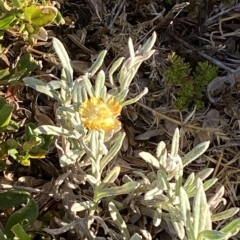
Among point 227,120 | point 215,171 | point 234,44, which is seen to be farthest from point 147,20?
point 215,171

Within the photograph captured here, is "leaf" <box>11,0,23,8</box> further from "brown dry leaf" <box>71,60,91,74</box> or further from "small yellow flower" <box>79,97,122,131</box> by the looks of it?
"small yellow flower" <box>79,97,122,131</box>

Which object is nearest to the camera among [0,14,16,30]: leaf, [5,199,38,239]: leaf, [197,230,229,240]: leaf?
[197,230,229,240]: leaf

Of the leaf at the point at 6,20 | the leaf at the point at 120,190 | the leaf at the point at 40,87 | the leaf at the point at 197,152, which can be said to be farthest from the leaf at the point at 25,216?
the leaf at the point at 6,20

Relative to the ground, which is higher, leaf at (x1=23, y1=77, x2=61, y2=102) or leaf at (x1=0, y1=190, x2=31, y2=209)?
leaf at (x1=23, y1=77, x2=61, y2=102)

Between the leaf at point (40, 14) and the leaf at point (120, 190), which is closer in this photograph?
the leaf at point (120, 190)

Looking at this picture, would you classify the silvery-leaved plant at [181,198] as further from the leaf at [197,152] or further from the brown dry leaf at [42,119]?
the brown dry leaf at [42,119]

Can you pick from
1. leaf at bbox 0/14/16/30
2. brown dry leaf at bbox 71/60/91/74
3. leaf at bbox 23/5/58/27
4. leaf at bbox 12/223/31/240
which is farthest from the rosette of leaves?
leaf at bbox 12/223/31/240

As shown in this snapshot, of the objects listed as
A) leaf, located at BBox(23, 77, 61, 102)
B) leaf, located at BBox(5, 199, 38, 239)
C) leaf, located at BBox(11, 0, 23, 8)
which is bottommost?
leaf, located at BBox(5, 199, 38, 239)
